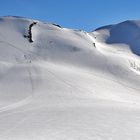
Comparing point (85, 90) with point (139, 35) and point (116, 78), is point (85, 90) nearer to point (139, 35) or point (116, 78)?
point (116, 78)

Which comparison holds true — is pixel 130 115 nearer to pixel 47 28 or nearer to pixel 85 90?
pixel 85 90

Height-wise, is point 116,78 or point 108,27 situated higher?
point 108,27

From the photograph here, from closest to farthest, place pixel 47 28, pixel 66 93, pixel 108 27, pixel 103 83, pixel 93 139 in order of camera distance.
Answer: pixel 93 139
pixel 66 93
pixel 103 83
pixel 47 28
pixel 108 27

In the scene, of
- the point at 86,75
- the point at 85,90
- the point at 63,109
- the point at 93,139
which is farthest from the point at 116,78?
the point at 93,139

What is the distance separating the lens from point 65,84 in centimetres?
3747

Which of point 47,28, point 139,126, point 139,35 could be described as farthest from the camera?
point 139,35

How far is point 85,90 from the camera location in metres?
35.9

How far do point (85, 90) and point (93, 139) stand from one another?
2186 centimetres

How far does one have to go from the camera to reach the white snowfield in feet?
55.0

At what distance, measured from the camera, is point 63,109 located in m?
23.4

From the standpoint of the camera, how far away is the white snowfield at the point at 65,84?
16.8 m

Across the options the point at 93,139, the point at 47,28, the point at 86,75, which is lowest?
the point at 93,139

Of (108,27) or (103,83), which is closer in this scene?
(103,83)

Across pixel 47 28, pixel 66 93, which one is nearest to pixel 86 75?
pixel 66 93
